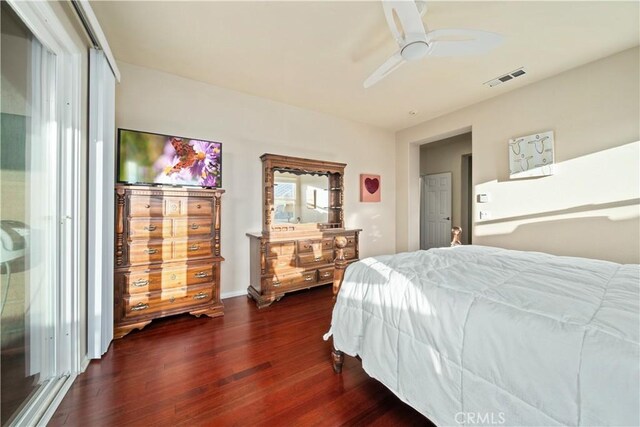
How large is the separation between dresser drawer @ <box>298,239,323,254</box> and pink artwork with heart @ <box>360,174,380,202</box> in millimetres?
1379

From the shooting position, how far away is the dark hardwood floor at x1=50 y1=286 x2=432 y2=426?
1343mm

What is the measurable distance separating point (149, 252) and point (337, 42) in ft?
8.43

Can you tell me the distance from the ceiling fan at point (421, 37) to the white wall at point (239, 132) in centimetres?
200

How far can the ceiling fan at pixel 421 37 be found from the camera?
1484 mm

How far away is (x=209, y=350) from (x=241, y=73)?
2.76 meters

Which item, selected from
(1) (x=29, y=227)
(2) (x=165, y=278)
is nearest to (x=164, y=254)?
(2) (x=165, y=278)

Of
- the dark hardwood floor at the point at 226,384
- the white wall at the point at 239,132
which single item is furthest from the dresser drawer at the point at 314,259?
the dark hardwood floor at the point at 226,384

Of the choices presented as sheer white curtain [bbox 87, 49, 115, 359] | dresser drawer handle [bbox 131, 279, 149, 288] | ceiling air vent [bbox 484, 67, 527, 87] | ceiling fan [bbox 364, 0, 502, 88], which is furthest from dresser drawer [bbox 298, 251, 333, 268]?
ceiling air vent [bbox 484, 67, 527, 87]

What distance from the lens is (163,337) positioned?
2.18m

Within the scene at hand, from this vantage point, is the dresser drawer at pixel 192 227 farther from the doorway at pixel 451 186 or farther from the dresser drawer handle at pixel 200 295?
the doorway at pixel 451 186

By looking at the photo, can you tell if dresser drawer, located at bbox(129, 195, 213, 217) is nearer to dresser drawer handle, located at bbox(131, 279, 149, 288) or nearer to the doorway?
dresser drawer handle, located at bbox(131, 279, 149, 288)

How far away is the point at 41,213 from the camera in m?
1.48

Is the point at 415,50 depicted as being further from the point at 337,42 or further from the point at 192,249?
the point at 192,249

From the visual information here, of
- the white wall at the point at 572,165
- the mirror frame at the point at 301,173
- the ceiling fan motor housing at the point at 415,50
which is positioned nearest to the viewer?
the ceiling fan motor housing at the point at 415,50
